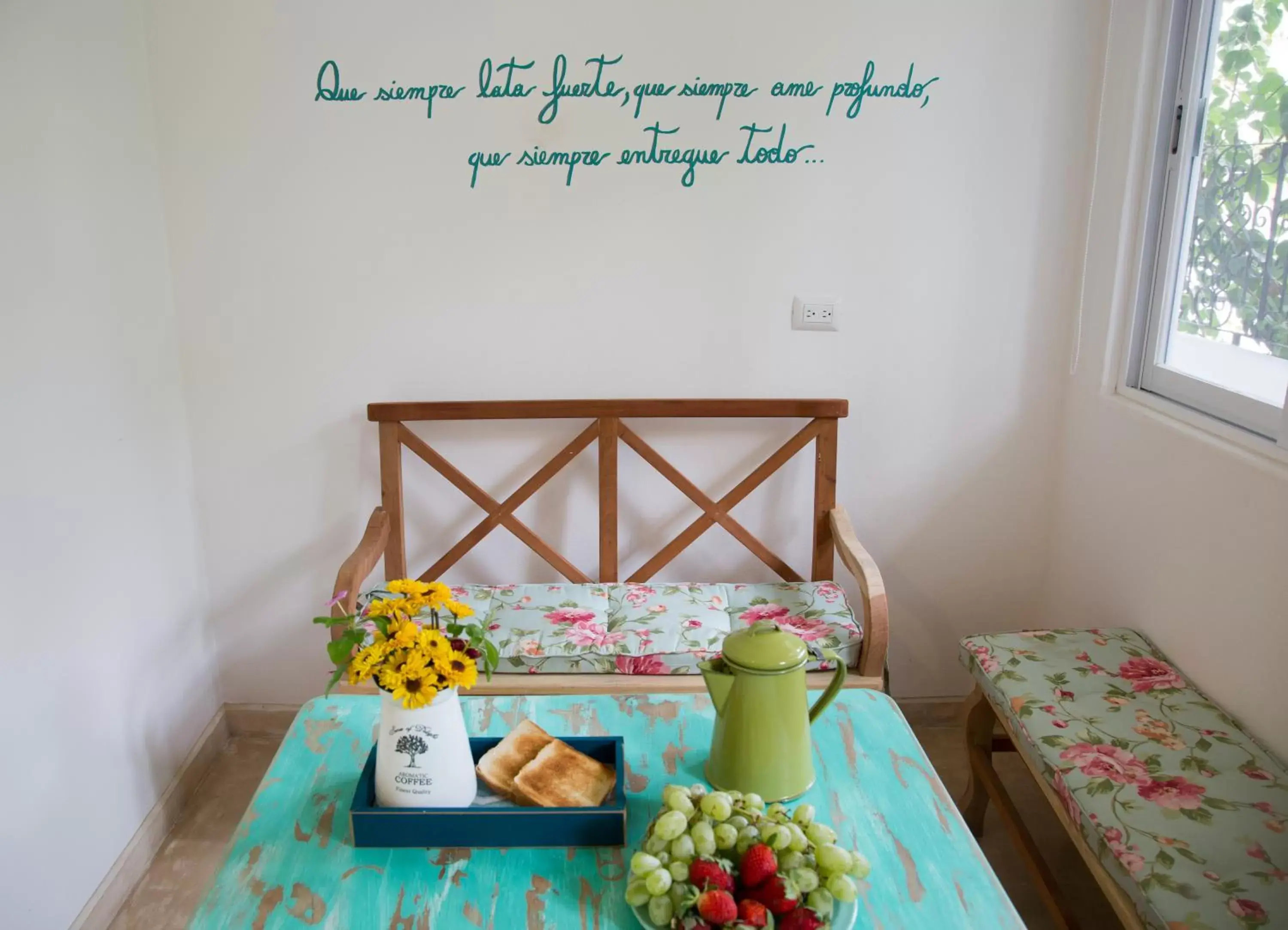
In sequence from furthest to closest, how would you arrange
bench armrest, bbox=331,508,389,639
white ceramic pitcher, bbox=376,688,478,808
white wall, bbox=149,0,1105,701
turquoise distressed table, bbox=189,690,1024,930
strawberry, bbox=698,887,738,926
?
white wall, bbox=149,0,1105,701
bench armrest, bbox=331,508,389,639
white ceramic pitcher, bbox=376,688,478,808
turquoise distressed table, bbox=189,690,1024,930
strawberry, bbox=698,887,738,926

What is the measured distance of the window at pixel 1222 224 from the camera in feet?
6.27

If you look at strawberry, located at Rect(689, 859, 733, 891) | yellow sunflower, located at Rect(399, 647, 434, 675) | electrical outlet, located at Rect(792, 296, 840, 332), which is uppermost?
electrical outlet, located at Rect(792, 296, 840, 332)

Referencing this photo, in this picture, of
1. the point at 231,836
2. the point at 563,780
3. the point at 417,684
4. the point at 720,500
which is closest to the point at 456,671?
the point at 417,684

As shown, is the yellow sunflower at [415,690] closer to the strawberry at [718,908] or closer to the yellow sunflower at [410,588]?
the yellow sunflower at [410,588]

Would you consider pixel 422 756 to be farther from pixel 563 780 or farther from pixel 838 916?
pixel 838 916

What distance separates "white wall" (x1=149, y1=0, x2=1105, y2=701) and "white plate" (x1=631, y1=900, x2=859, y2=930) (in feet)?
5.07

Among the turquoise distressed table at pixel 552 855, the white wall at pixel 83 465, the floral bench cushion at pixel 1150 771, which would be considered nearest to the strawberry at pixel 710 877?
the turquoise distressed table at pixel 552 855

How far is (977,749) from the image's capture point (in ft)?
7.43

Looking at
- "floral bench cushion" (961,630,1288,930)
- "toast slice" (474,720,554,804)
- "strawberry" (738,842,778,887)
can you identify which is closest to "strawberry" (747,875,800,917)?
"strawberry" (738,842,778,887)

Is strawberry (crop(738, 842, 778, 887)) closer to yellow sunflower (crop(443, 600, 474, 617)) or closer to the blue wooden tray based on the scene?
the blue wooden tray

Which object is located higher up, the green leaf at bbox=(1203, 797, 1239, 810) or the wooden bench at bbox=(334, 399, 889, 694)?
the wooden bench at bbox=(334, 399, 889, 694)

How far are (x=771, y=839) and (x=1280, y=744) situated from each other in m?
1.18

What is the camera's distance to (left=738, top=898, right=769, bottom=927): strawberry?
112 cm

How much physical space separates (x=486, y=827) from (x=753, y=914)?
435 mm
